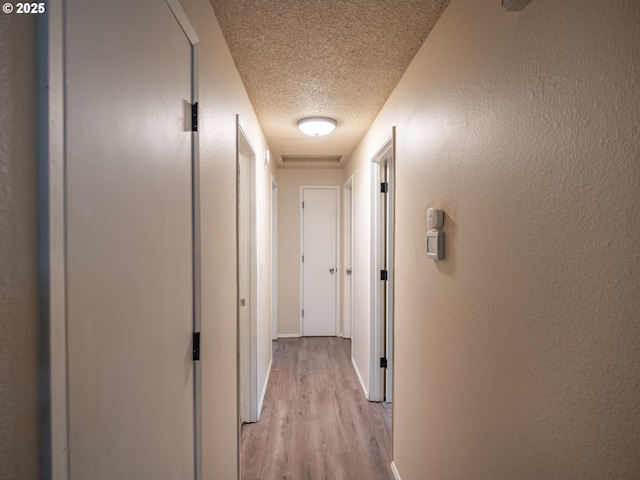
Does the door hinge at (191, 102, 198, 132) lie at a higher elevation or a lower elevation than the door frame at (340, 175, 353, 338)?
higher

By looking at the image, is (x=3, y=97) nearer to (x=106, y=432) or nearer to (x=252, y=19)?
(x=106, y=432)

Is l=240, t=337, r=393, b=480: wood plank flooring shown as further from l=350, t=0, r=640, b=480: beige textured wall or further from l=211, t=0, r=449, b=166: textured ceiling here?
l=211, t=0, r=449, b=166: textured ceiling

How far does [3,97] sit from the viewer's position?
0.47 metres

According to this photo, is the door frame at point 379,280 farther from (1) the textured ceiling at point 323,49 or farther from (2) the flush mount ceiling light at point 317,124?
(1) the textured ceiling at point 323,49

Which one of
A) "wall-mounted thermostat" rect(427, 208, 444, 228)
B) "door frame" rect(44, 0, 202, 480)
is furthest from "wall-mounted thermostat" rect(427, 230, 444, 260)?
"door frame" rect(44, 0, 202, 480)

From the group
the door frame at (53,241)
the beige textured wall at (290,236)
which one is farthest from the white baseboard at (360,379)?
the door frame at (53,241)

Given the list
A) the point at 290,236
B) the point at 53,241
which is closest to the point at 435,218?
the point at 53,241

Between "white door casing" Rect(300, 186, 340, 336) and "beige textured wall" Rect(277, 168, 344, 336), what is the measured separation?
9cm

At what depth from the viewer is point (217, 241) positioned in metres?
1.52

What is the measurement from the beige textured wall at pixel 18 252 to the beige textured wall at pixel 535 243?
1.00 metres

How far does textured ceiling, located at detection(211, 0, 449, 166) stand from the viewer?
1387mm

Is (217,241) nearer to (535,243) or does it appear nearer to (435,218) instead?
(435,218)

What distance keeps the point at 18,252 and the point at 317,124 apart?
2.52 meters

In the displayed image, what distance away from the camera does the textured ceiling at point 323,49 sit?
139 cm
